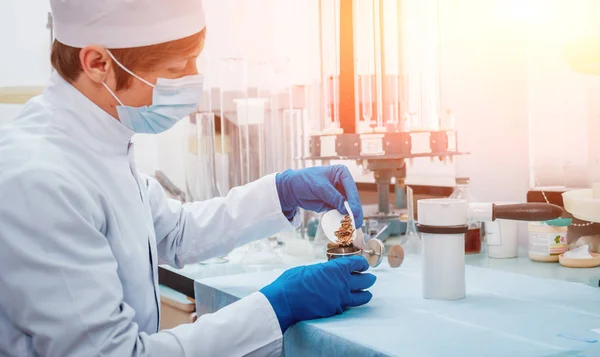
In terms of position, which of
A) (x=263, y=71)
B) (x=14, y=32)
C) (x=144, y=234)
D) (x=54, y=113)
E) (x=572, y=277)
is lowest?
(x=572, y=277)

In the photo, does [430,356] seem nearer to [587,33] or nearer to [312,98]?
[587,33]

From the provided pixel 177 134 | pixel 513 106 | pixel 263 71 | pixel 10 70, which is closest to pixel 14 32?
pixel 10 70

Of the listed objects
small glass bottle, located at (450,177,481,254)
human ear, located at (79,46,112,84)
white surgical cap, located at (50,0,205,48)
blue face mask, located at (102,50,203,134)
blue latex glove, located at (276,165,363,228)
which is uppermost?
white surgical cap, located at (50,0,205,48)

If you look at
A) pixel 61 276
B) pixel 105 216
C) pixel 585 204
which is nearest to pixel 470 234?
pixel 585 204

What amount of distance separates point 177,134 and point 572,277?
1.90 metres

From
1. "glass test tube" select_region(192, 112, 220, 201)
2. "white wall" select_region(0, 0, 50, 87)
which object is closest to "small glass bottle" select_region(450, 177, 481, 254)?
"glass test tube" select_region(192, 112, 220, 201)

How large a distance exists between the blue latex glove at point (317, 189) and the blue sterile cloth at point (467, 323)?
0.22 m

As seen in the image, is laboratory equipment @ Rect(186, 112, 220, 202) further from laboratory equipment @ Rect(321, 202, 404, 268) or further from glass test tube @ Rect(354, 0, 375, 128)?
laboratory equipment @ Rect(321, 202, 404, 268)

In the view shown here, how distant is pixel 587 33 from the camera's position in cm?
175

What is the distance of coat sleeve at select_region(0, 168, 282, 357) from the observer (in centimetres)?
95

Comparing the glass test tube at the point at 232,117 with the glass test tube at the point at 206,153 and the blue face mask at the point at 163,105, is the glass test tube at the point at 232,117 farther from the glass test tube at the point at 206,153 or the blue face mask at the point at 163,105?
the blue face mask at the point at 163,105

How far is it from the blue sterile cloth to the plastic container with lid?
25 centimetres

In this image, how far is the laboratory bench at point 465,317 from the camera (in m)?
0.96

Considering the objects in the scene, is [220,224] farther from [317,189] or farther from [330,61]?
[330,61]
